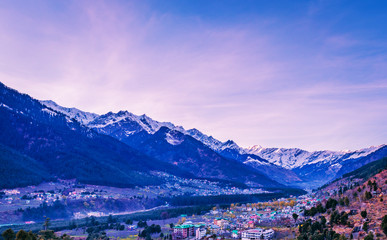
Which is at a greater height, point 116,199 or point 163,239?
point 116,199

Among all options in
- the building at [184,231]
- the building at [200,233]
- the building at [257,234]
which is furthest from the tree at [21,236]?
the building at [257,234]

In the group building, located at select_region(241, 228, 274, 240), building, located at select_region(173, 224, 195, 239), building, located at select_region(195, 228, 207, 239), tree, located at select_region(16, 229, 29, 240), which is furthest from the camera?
building, located at select_region(173, 224, 195, 239)

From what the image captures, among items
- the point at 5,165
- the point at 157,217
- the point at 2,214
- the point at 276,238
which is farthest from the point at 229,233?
the point at 5,165

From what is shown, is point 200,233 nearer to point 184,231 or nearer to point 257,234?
point 184,231

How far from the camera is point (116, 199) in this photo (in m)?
198

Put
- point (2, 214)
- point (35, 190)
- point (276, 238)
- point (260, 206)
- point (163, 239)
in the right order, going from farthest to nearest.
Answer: point (35, 190)
point (260, 206)
point (2, 214)
point (163, 239)
point (276, 238)

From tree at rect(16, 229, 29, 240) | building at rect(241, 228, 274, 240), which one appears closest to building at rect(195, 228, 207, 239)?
building at rect(241, 228, 274, 240)

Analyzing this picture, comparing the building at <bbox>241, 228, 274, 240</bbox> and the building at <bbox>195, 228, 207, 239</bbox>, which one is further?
the building at <bbox>195, 228, 207, 239</bbox>

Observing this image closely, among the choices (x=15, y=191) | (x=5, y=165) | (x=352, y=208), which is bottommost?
(x=352, y=208)

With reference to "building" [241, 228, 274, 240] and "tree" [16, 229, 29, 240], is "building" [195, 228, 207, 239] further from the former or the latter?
"tree" [16, 229, 29, 240]

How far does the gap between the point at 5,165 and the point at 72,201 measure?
167 feet

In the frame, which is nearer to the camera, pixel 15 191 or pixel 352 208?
pixel 352 208

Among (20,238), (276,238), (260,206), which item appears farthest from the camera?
(260,206)

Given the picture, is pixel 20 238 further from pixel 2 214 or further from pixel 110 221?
pixel 2 214
